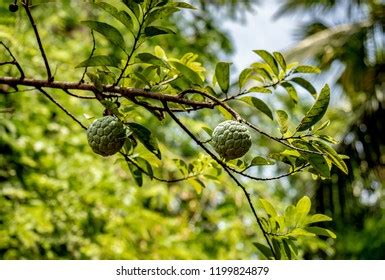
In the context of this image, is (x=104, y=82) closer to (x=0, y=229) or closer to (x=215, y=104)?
(x=215, y=104)

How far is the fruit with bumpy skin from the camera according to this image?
78 cm

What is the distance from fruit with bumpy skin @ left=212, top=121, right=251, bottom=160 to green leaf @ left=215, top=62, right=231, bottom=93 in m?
0.14

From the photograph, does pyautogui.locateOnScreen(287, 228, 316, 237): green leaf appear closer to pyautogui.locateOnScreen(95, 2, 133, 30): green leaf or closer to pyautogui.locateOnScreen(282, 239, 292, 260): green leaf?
pyautogui.locateOnScreen(282, 239, 292, 260): green leaf

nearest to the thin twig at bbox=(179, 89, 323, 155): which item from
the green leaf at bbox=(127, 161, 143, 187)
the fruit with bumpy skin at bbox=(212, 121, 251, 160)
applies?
the fruit with bumpy skin at bbox=(212, 121, 251, 160)

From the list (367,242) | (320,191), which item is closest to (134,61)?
(320,191)

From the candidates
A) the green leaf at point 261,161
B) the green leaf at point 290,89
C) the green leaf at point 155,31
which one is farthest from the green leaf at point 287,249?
the green leaf at point 155,31

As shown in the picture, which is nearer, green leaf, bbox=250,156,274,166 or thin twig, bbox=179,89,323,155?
thin twig, bbox=179,89,323,155

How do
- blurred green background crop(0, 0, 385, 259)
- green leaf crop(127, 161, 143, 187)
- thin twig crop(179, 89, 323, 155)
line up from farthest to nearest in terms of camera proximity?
1. blurred green background crop(0, 0, 385, 259)
2. green leaf crop(127, 161, 143, 187)
3. thin twig crop(179, 89, 323, 155)

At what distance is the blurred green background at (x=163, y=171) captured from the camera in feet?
7.34

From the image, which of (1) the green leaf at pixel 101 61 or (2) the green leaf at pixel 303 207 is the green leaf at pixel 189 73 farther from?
(2) the green leaf at pixel 303 207

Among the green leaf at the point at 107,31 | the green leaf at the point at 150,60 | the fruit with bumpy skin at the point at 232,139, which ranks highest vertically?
the green leaf at the point at 107,31

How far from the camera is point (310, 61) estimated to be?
185 inches

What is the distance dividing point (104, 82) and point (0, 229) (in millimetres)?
1361

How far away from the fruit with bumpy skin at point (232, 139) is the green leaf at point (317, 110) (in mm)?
88
